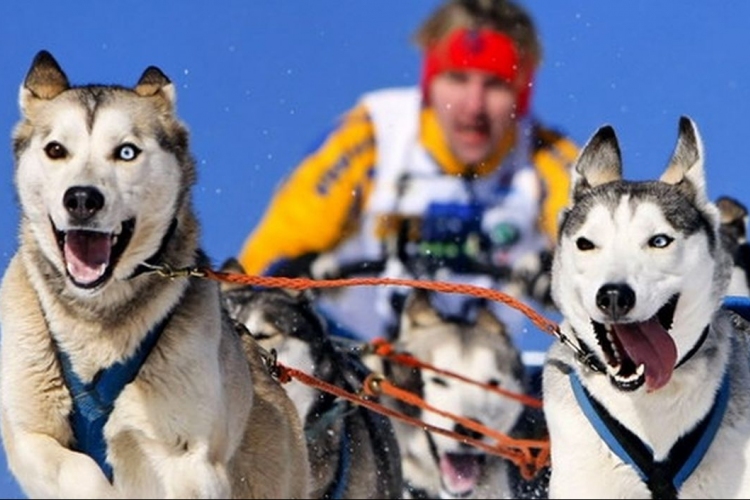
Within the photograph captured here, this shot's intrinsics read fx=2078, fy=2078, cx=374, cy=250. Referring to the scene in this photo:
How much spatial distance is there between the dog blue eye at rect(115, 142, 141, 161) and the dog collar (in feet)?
3.08

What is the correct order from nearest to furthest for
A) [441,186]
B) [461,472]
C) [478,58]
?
[461,472], [441,186], [478,58]

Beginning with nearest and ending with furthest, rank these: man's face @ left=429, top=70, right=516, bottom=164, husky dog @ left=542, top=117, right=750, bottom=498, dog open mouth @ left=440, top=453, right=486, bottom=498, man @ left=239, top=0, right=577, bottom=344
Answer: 1. husky dog @ left=542, top=117, right=750, bottom=498
2. dog open mouth @ left=440, top=453, right=486, bottom=498
3. man @ left=239, top=0, right=577, bottom=344
4. man's face @ left=429, top=70, right=516, bottom=164

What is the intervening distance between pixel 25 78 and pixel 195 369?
670mm

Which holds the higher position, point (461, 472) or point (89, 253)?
point (89, 253)

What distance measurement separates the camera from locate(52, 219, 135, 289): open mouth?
3740mm

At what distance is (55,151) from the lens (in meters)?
3.80

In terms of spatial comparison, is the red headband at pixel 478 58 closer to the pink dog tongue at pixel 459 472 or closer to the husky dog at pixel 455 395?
the husky dog at pixel 455 395

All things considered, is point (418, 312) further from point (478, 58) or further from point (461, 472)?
point (478, 58)

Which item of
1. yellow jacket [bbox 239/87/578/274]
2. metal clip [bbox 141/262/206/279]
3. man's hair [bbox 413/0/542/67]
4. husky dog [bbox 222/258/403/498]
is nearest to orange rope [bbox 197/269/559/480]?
metal clip [bbox 141/262/206/279]

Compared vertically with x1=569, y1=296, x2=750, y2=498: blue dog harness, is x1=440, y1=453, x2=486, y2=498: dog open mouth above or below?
below

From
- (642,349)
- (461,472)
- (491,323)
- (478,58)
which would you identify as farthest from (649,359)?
(478,58)

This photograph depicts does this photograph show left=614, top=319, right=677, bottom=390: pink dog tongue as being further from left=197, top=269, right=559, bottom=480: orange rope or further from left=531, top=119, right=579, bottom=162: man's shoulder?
left=531, top=119, right=579, bottom=162: man's shoulder

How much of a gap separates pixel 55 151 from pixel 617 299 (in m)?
1.07

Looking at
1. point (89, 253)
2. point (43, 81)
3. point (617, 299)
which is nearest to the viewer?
point (617, 299)
